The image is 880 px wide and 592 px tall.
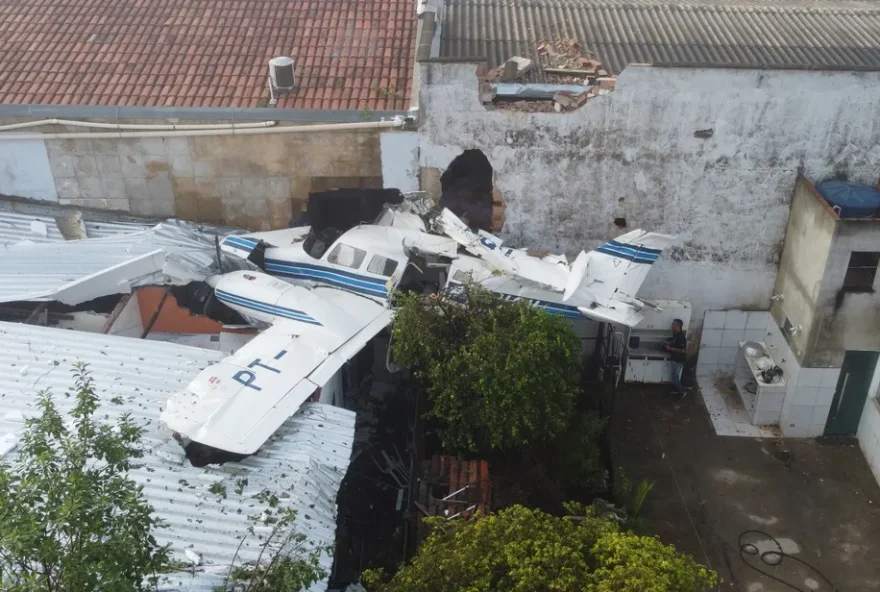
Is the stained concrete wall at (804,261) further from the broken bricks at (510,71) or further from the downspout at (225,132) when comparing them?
the downspout at (225,132)

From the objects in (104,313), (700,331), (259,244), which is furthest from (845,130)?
(104,313)

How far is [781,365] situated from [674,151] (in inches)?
201

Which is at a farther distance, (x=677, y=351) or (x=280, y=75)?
(x=677, y=351)

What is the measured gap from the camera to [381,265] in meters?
15.7

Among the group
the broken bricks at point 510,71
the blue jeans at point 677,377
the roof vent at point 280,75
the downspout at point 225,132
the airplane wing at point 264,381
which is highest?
the broken bricks at point 510,71

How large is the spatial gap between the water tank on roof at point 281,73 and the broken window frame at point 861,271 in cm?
1141

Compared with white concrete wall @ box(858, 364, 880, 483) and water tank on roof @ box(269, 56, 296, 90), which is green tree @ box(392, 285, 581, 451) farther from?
white concrete wall @ box(858, 364, 880, 483)

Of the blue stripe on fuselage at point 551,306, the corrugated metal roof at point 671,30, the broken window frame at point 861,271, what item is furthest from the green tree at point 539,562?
the corrugated metal roof at point 671,30

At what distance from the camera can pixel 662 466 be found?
53.2 ft

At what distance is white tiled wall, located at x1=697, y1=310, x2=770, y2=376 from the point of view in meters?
18.0

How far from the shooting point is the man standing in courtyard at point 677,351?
17.4 meters

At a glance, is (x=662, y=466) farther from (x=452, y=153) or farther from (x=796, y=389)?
(x=452, y=153)

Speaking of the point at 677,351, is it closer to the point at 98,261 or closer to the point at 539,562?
the point at 539,562

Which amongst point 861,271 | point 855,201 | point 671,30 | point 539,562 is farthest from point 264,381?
point 671,30
